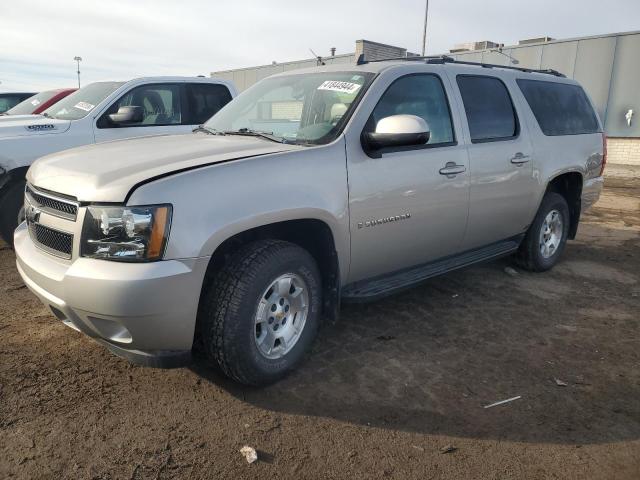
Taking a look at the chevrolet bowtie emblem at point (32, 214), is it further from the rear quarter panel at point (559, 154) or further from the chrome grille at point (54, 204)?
the rear quarter panel at point (559, 154)

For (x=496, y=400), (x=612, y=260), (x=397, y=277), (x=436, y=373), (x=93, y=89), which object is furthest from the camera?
(x=93, y=89)

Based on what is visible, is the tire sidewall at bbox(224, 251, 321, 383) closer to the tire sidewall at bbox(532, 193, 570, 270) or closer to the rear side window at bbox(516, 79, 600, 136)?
the tire sidewall at bbox(532, 193, 570, 270)

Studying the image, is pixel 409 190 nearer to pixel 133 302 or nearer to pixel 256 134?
pixel 256 134

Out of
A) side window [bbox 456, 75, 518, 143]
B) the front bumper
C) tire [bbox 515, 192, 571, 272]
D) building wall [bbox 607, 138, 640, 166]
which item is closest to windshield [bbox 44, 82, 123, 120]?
the front bumper

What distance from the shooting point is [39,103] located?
884 cm

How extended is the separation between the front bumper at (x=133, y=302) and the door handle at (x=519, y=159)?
3.10 meters

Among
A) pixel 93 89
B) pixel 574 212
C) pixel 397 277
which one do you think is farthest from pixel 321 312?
pixel 93 89

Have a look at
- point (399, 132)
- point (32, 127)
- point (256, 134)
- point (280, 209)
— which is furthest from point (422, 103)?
point (32, 127)

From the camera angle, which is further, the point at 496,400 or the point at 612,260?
the point at 612,260

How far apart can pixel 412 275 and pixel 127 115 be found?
3.86 m

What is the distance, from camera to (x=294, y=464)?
2480 mm

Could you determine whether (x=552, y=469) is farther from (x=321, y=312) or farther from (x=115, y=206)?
(x=115, y=206)

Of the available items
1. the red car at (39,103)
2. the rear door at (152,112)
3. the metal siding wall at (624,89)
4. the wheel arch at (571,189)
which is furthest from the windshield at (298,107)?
the metal siding wall at (624,89)

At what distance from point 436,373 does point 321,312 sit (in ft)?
2.75
